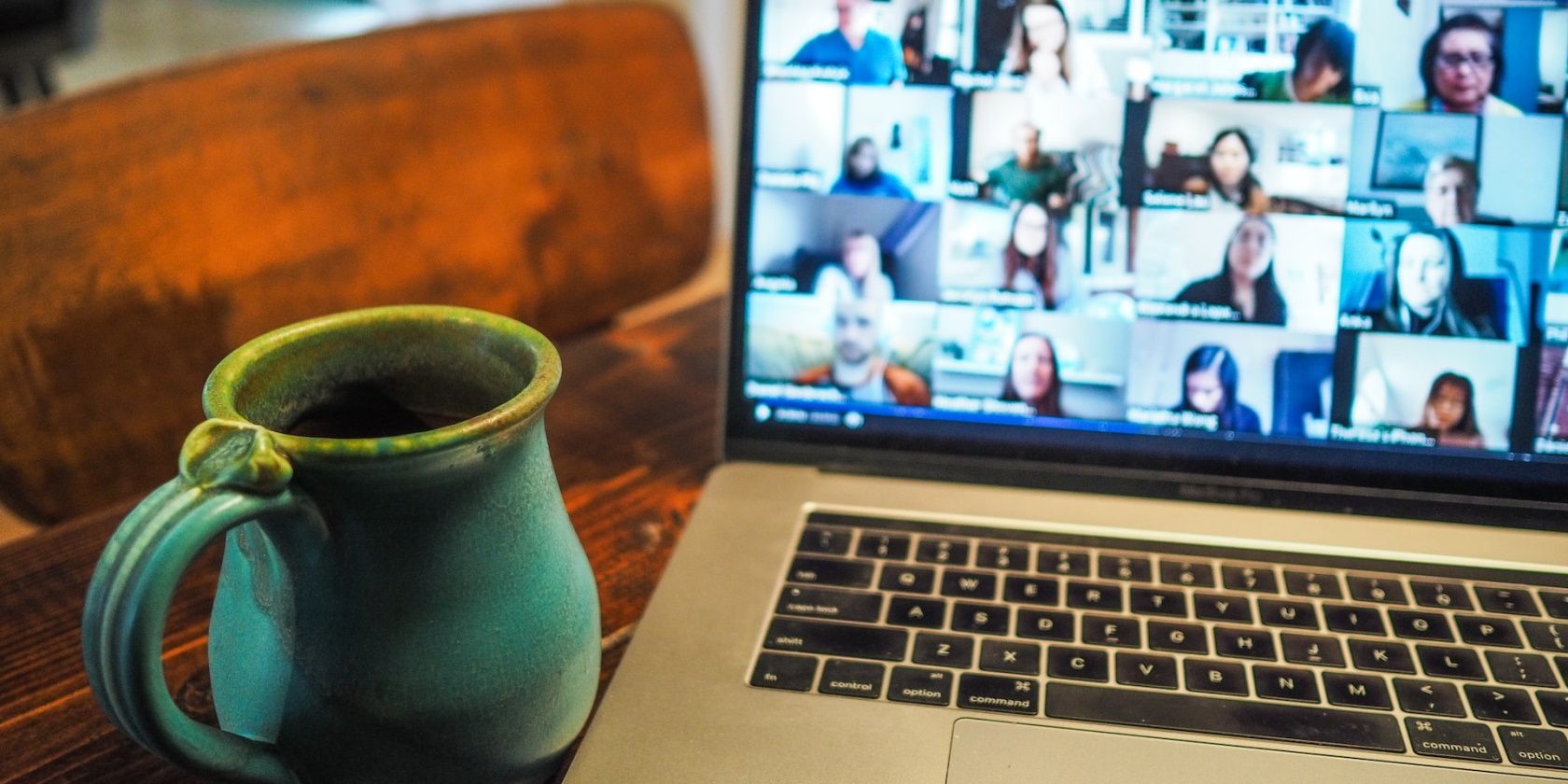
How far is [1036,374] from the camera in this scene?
1.73ft

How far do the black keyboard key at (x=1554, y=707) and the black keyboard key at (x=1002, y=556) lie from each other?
0.18m

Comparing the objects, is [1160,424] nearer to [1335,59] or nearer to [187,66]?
[1335,59]

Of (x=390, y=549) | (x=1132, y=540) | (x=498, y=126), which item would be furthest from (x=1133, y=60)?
(x=498, y=126)

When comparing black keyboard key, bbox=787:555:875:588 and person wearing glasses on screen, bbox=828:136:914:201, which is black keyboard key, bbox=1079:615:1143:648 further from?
person wearing glasses on screen, bbox=828:136:914:201

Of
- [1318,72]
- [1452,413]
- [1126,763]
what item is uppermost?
[1318,72]

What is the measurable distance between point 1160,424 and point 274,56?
692 millimetres

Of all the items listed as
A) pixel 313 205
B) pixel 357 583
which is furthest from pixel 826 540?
pixel 313 205

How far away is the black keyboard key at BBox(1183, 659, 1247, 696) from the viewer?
402 millimetres

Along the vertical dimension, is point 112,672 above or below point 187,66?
below

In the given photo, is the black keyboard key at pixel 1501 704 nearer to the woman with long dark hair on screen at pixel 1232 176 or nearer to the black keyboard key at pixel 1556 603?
the black keyboard key at pixel 1556 603

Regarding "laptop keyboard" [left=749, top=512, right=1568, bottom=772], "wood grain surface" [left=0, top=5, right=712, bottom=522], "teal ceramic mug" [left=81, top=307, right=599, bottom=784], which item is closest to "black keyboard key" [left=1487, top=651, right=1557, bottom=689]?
"laptop keyboard" [left=749, top=512, right=1568, bottom=772]

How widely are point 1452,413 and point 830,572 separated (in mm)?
278

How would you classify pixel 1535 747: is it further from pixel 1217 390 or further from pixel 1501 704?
pixel 1217 390

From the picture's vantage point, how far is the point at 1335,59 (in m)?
0.49
